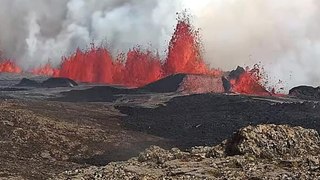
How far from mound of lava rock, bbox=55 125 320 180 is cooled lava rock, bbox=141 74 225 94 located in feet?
493

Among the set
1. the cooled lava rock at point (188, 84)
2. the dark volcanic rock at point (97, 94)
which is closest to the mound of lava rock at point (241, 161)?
the dark volcanic rock at point (97, 94)

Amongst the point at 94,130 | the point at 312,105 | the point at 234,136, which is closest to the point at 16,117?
the point at 94,130

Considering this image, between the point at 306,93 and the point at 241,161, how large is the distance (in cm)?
17438

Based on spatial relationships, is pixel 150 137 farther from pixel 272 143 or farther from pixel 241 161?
pixel 241 161

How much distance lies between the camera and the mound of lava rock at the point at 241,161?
22109 mm

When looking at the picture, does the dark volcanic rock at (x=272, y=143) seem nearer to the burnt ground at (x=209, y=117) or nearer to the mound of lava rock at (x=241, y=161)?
the mound of lava rock at (x=241, y=161)

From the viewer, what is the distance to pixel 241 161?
23.8 meters

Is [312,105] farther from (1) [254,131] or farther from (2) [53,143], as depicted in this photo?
(1) [254,131]

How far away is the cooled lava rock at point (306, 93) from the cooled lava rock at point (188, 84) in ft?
93.5

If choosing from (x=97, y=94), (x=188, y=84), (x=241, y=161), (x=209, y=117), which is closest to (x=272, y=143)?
(x=241, y=161)

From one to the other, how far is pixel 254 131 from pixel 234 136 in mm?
1436

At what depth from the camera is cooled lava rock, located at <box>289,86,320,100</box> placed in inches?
7239

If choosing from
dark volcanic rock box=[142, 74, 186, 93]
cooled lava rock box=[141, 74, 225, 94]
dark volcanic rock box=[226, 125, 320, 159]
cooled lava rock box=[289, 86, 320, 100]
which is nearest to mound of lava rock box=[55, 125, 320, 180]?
dark volcanic rock box=[226, 125, 320, 159]

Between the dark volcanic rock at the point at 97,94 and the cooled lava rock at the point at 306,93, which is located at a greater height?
the cooled lava rock at the point at 306,93
